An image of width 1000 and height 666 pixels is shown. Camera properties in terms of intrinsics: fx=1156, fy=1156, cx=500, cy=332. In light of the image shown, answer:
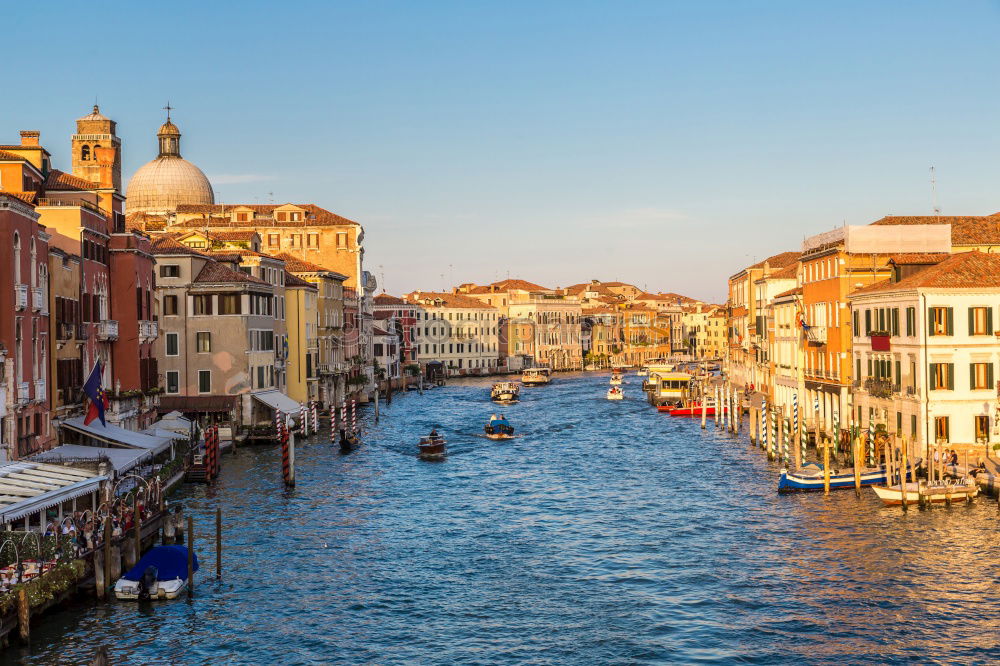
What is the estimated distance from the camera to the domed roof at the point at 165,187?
327 ft

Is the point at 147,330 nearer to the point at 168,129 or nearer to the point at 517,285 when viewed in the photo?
the point at 168,129

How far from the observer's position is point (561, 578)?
25188 mm

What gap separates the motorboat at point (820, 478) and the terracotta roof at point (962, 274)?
214 inches

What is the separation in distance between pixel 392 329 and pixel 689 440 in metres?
68.8

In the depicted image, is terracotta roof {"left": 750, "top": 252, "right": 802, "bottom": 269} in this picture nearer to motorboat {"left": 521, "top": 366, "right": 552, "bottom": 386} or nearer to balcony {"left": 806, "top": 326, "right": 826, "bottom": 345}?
balcony {"left": 806, "top": 326, "right": 826, "bottom": 345}

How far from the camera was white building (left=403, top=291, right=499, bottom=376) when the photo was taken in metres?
136

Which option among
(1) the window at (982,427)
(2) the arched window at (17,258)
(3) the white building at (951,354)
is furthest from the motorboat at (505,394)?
(2) the arched window at (17,258)

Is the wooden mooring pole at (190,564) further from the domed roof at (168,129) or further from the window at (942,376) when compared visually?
the domed roof at (168,129)

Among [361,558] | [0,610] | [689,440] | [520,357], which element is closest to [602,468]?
[689,440]

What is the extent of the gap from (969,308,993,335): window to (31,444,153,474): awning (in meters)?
24.3

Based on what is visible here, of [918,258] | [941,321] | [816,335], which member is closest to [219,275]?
[816,335]

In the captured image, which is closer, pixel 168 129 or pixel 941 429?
pixel 941 429

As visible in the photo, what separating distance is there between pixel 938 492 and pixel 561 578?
11.7 m

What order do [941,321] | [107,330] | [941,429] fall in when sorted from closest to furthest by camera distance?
1. [941,429]
2. [941,321]
3. [107,330]
